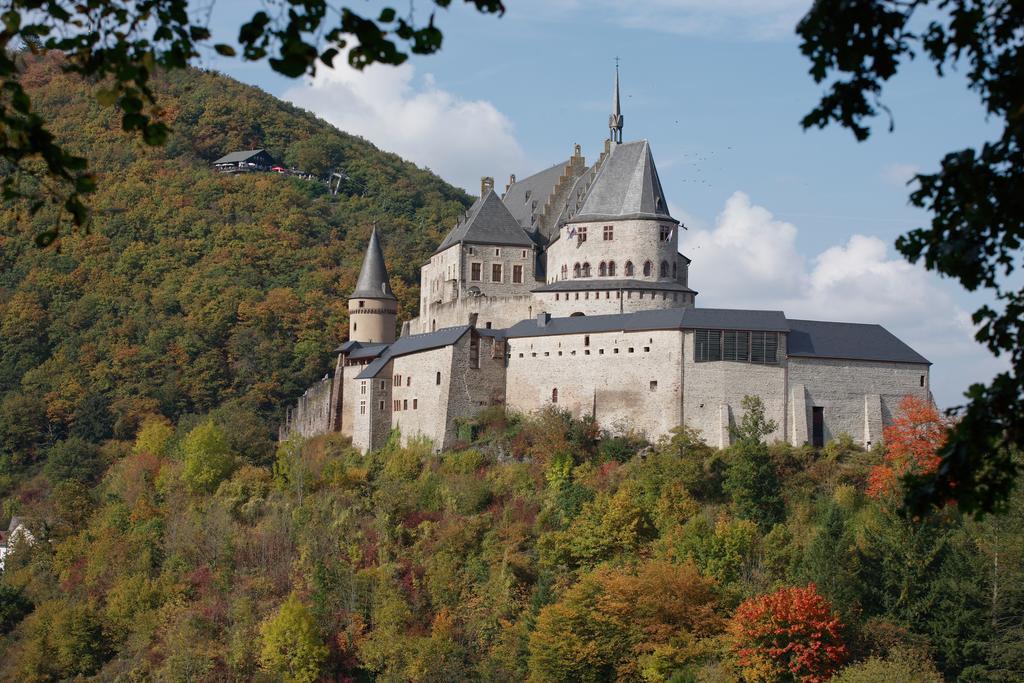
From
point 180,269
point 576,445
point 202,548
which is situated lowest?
point 202,548

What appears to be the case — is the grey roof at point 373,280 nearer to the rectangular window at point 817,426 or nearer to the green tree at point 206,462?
the green tree at point 206,462

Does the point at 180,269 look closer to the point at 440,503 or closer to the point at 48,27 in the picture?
the point at 440,503

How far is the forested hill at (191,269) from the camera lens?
83625mm

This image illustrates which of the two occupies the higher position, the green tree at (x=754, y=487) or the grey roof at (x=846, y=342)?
the grey roof at (x=846, y=342)

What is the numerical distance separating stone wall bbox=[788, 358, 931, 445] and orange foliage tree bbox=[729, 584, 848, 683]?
11288 millimetres

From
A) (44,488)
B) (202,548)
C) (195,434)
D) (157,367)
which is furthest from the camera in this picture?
(157,367)

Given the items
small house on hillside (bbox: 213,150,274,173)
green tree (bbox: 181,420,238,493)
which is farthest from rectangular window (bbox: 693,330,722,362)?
small house on hillside (bbox: 213,150,274,173)

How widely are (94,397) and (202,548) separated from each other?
924 inches

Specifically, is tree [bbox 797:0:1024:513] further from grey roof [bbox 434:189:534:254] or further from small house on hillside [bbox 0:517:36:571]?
small house on hillside [bbox 0:517:36:571]

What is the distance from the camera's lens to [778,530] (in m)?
49.8

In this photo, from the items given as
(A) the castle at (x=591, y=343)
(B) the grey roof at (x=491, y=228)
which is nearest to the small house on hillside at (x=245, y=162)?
(A) the castle at (x=591, y=343)

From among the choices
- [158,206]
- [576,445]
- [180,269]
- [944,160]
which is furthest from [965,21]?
[158,206]

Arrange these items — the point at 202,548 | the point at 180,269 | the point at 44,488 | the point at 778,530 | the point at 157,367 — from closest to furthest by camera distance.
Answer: the point at 778,530, the point at 202,548, the point at 44,488, the point at 157,367, the point at 180,269

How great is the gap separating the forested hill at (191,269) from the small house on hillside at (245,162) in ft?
5.48
